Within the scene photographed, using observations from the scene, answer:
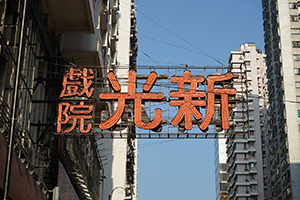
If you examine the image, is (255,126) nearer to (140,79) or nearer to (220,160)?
(220,160)

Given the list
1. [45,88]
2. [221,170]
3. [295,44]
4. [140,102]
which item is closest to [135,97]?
[140,102]

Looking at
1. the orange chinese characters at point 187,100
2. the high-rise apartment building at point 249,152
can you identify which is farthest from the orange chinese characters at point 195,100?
the high-rise apartment building at point 249,152

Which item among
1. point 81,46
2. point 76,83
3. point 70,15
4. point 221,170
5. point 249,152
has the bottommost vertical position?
point 76,83

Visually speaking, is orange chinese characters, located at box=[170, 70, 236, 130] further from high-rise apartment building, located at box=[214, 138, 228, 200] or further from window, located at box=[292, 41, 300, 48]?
high-rise apartment building, located at box=[214, 138, 228, 200]

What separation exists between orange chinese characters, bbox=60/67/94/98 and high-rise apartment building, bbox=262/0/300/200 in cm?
4650

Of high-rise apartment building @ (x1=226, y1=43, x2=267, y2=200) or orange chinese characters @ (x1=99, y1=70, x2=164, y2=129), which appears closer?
orange chinese characters @ (x1=99, y1=70, x2=164, y2=129)

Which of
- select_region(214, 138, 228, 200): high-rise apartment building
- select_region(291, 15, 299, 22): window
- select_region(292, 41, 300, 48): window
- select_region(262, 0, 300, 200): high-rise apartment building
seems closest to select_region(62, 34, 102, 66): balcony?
select_region(262, 0, 300, 200): high-rise apartment building

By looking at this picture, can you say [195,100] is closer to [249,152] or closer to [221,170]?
[249,152]

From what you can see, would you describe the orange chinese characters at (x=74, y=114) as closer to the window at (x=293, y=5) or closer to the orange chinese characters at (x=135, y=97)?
the orange chinese characters at (x=135, y=97)

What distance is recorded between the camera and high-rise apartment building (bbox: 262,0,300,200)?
62812mm

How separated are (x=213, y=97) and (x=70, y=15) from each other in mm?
6610

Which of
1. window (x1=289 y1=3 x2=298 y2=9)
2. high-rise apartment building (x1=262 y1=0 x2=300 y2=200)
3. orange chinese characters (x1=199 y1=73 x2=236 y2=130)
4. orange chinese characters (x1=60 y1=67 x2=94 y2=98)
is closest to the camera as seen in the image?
orange chinese characters (x1=199 y1=73 x2=236 y2=130)

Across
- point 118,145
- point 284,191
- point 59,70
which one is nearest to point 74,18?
point 59,70

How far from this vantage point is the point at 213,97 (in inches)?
744
